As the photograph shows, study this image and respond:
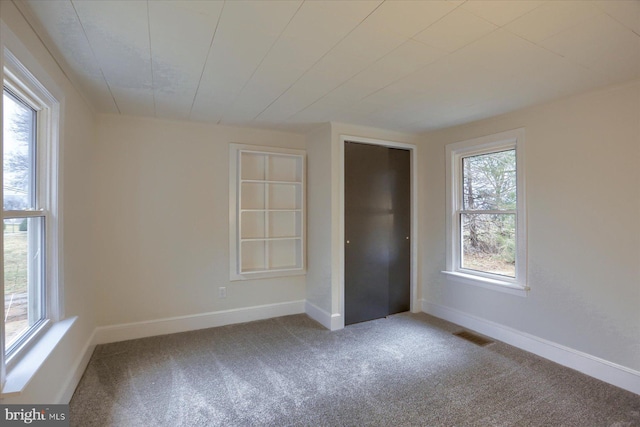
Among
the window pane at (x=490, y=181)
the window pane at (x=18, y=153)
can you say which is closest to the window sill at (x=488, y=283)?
the window pane at (x=490, y=181)

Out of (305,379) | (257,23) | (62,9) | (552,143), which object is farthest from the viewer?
(552,143)

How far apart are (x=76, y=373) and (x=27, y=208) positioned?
133 centimetres

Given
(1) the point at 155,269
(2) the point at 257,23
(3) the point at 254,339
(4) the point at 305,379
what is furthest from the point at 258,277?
(2) the point at 257,23

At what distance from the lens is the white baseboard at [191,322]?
10.1 feet

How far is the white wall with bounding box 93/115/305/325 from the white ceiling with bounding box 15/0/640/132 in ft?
1.63

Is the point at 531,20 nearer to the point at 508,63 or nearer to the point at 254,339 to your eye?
the point at 508,63

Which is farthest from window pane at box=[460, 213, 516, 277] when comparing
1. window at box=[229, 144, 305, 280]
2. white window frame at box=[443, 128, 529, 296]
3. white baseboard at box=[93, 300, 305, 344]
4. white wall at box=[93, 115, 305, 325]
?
white wall at box=[93, 115, 305, 325]

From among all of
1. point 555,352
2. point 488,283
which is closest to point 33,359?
point 488,283

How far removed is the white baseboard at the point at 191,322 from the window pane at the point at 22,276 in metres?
1.30

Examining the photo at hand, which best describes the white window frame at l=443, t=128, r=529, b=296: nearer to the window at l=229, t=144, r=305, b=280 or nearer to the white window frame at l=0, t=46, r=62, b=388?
the window at l=229, t=144, r=305, b=280

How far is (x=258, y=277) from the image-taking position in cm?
373

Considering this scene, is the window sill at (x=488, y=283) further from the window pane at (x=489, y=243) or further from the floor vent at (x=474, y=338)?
the floor vent at (x=474, y=338)

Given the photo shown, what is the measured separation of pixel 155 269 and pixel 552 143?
4.17 m

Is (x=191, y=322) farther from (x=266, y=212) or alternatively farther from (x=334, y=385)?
(x=334, y=385)
